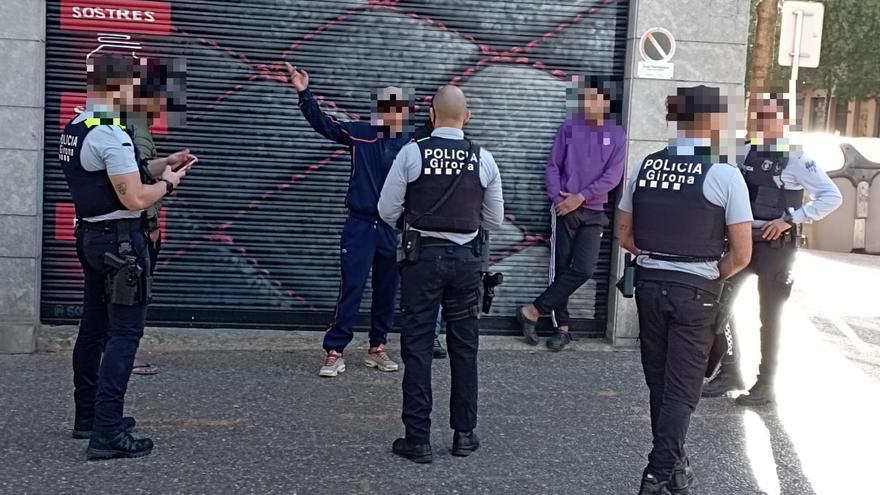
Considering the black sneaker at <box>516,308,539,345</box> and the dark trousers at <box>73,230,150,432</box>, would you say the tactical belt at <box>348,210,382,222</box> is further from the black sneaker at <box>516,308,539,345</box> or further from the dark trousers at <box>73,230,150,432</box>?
the dark trousers at <box>73,230,150,432</box>

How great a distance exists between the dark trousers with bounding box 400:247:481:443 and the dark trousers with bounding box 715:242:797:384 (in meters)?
1.80

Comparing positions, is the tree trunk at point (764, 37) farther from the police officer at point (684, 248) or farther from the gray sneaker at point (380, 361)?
the police officer at point (684, 248)

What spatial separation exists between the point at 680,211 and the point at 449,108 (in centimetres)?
128

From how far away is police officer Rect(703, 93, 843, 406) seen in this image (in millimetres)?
5809

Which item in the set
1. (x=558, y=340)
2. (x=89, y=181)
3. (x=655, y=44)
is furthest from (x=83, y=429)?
(x=655, y=44)

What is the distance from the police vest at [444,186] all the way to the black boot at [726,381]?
2.36 m

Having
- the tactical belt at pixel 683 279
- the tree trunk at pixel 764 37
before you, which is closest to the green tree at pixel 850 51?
the tree trunk at pixel 764 37

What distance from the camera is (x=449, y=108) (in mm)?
4945

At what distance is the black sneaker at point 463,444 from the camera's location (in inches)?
200

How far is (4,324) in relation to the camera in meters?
6.85

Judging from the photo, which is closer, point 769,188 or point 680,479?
point 680,479

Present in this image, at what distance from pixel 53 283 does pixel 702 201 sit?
485cm

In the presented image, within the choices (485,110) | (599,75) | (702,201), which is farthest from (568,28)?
(702,201)

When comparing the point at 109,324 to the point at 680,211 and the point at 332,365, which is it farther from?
the point at 680,211
